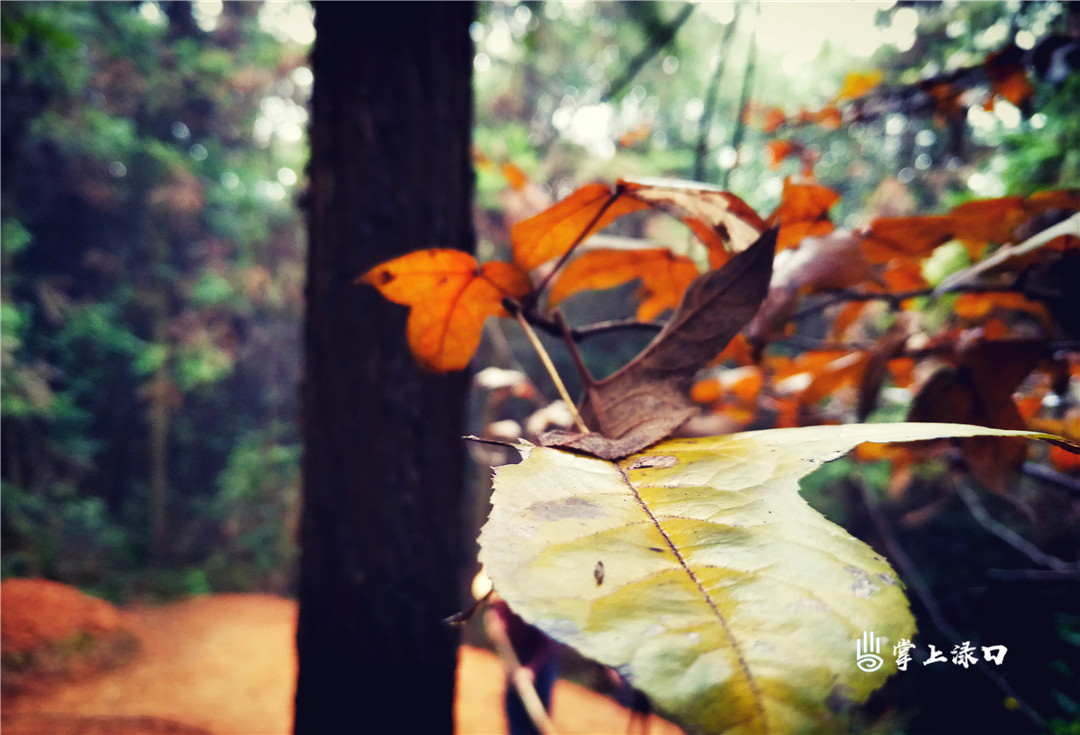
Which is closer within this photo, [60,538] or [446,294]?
[446,294]

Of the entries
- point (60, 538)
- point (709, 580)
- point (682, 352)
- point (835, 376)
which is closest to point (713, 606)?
point (709, 580)

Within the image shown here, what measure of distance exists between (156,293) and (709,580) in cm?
813

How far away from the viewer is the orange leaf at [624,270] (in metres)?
0.38

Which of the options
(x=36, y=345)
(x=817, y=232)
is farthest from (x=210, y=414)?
(x=817, y=232)

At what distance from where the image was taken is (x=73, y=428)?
5852 millimetres

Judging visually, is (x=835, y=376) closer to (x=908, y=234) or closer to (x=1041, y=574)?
(x=908, y=234)

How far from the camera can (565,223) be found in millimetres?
317

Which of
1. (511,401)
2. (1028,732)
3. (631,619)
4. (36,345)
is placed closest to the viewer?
(631,619)

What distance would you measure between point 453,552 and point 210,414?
26.2 ft

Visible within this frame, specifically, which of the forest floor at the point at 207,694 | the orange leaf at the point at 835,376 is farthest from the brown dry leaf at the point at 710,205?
the forest floor at the point at 207,694

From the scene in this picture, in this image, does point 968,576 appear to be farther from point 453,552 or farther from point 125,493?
point 125,493

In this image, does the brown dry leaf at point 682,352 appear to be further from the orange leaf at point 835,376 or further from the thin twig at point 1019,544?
the thin twig at point 1019,544

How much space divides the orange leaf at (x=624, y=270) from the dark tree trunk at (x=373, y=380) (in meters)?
0.27

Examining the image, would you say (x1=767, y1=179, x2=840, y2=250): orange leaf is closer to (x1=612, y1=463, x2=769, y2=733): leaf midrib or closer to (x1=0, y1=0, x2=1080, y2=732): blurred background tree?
(x1=612, y1=463, x2=769, y2=733): leaf midrib
